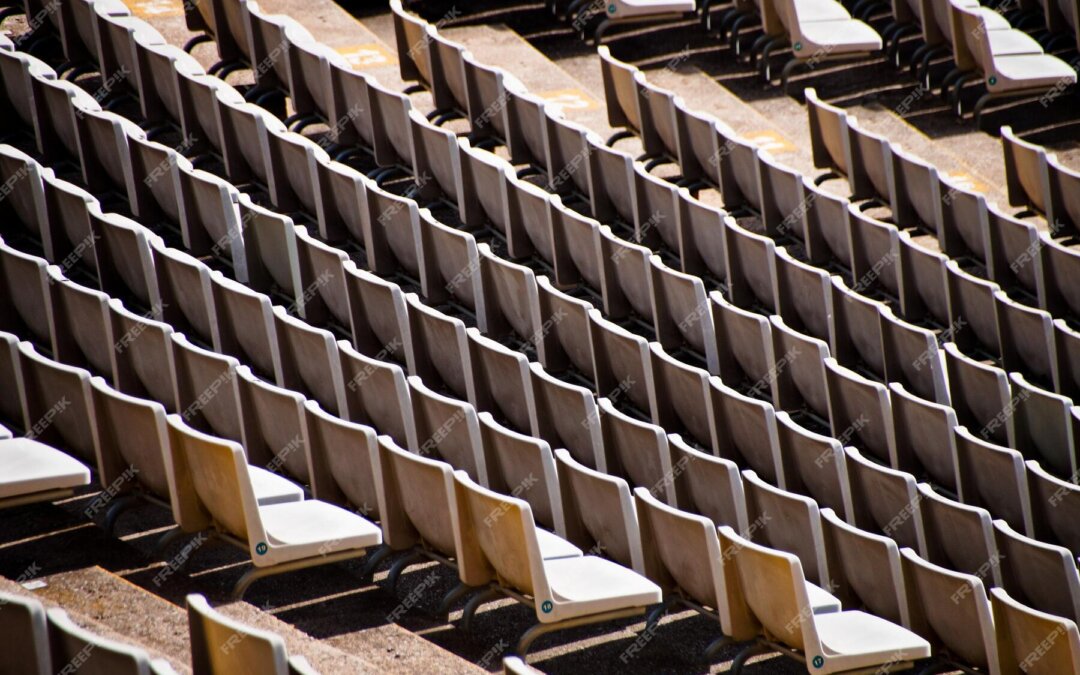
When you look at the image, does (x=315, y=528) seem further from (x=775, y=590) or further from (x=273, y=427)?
(x=775, y=590)

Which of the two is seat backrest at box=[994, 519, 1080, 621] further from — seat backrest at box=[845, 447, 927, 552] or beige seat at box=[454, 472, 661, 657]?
beige seat at box=[454, 472, 661, 657]

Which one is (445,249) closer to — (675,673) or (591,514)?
(591,514)

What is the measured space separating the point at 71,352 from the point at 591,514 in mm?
1008

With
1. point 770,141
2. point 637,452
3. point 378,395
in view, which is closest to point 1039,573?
point 637,452

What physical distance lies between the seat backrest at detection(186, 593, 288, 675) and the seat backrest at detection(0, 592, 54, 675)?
161 millimetres

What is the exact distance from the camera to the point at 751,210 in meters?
3.78

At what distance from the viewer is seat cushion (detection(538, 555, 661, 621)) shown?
82.3 inches

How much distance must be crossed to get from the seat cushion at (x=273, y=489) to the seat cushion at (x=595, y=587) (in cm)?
41

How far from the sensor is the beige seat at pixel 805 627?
2068mm

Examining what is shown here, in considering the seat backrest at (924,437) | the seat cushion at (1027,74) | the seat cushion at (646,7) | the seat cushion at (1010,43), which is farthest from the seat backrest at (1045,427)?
the seat cushion at (646,7)

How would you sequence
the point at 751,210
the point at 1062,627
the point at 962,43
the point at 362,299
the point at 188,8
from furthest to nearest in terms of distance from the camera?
the point at 962,43, the point at 188,8, the point at 751,210, the point at 362,299, the point at 1062,627

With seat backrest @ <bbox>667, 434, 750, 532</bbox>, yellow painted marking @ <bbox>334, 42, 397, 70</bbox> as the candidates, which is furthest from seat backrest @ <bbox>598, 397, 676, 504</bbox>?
yellow painted marking @ <bbox>334, 42, 397, 70</bbox>

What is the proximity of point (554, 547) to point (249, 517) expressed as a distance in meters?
0.46

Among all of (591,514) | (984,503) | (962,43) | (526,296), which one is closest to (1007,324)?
(984,503)
